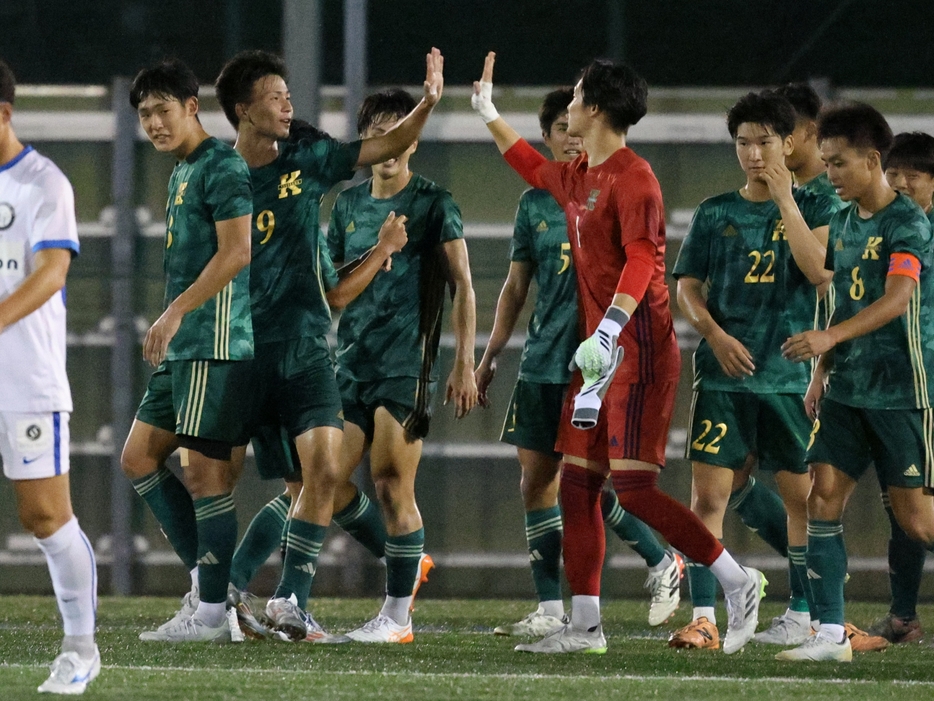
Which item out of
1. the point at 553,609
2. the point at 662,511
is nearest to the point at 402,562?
the point at 553,609

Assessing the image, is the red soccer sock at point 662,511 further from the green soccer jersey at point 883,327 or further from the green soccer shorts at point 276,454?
the green soccer shorts at point 276,454

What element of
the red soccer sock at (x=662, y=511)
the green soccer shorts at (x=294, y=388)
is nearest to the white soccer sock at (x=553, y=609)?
the red soccer sock at (x=662, y=511)

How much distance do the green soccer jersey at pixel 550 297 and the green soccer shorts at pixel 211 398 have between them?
1.26m

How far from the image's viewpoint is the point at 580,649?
518 cm

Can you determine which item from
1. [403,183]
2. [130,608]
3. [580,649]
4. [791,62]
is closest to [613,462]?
[580,649]

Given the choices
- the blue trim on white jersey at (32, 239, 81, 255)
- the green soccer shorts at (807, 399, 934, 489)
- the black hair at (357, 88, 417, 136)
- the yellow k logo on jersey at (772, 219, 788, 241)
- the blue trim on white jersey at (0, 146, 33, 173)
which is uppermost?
the black hair at (357, 88, 417, 136)

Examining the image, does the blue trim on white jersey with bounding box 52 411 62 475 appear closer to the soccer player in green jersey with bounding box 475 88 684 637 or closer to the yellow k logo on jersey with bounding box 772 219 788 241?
the soccer player in green jersey with bounding box 475 88 684 637

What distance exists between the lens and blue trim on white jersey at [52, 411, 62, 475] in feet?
12.8

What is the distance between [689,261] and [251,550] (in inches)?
74.8

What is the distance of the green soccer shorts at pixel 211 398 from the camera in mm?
5137

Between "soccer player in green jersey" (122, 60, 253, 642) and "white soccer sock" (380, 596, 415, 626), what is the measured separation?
0.65m

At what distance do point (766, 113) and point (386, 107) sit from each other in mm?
1381

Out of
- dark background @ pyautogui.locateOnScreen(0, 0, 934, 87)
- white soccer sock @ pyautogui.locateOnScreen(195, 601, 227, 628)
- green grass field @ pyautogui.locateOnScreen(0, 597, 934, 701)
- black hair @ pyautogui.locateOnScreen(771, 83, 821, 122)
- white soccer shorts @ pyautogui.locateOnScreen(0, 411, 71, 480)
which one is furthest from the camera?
dark background @ pyautogui.locateOnScreen(0, 0, 934, 87)

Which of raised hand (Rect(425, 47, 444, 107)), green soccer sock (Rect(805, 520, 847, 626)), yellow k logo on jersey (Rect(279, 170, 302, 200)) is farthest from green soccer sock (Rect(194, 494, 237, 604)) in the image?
green soccer sock (Rect(805, 520, 847, 626))
